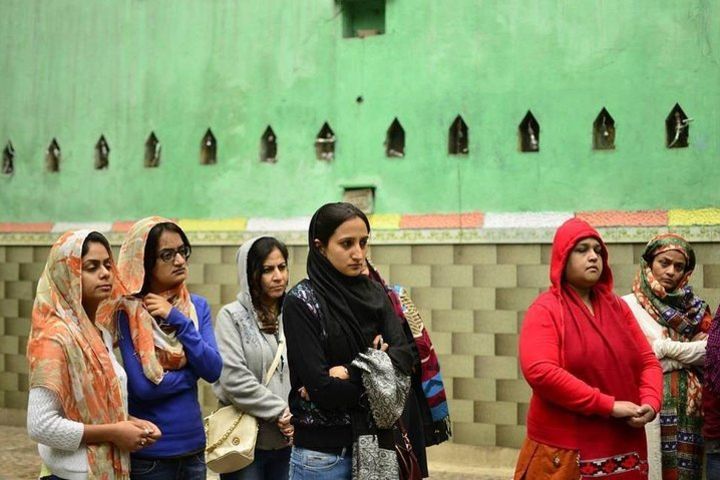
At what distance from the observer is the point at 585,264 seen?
3471mm

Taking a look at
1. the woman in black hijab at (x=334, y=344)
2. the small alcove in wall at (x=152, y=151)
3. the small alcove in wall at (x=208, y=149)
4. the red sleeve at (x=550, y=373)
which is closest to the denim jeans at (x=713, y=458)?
the red sleeve at (x=550, y=373)

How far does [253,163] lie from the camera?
7363 mm

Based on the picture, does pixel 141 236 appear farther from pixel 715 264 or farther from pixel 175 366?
pixel 715 264

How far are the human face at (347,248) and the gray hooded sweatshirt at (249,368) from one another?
1.04 metres

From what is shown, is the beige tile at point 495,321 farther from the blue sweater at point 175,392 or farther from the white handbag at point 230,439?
the blue sweater at point 175,392

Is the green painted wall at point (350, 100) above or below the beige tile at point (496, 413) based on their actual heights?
above

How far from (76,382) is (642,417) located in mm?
1939

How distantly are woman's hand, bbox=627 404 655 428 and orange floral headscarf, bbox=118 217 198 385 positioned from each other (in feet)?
5.35

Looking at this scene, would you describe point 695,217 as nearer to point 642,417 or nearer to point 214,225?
point 642,417

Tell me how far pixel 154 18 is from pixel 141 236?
4.76m

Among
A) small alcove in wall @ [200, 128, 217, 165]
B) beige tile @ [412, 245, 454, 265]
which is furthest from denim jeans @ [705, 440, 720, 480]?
small alcove in wall @ [200, 128, 217, 165]

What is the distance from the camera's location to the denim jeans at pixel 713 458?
3832mm

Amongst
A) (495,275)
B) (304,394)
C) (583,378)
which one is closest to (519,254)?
(495,275)

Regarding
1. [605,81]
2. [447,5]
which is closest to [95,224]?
[447,5]
